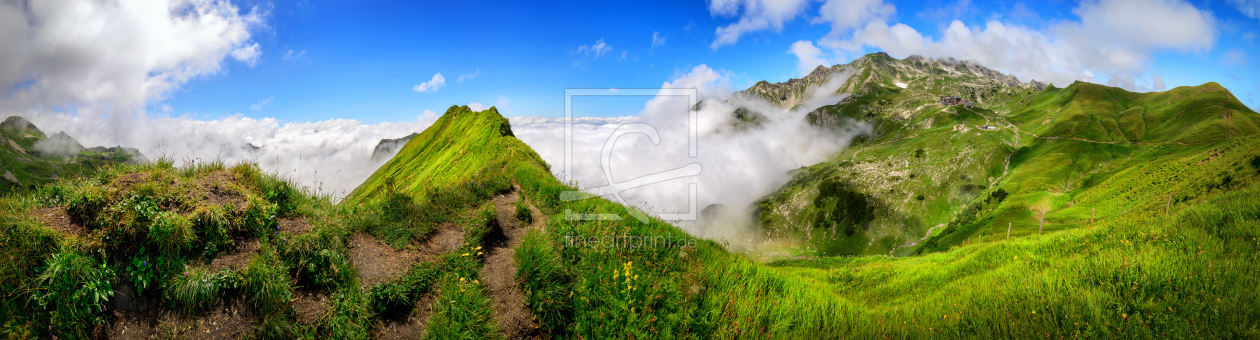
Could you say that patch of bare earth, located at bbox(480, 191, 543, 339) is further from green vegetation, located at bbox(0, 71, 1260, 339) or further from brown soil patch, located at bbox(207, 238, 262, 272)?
brown soil patch, located at bbox(207, 238, 262, 272)

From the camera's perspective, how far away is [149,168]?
7211 millimetres

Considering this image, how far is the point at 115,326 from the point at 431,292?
11.7ft

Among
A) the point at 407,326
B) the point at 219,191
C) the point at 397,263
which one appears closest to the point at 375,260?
the point at 397,263

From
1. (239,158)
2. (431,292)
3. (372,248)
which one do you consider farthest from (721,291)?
(239,158)

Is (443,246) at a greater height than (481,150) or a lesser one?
lesser

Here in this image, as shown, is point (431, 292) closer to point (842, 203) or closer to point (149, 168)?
point (149, 168)

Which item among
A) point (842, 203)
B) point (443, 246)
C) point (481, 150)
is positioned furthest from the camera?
point (842, 203)

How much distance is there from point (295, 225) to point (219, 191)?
1218mm

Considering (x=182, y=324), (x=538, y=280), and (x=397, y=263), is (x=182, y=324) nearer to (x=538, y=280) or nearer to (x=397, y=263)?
(x=397, y=263)

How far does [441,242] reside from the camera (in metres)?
9.28

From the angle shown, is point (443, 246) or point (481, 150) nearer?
point (443, 246)

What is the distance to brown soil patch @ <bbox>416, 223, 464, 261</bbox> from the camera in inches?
337
